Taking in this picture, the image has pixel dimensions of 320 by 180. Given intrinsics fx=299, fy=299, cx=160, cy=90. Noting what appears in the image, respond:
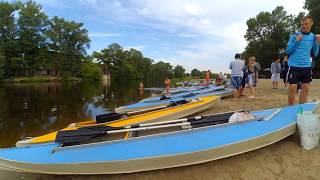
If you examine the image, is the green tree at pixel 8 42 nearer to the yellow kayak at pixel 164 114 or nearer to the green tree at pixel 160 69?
the yellow kayak at pixel 164 114

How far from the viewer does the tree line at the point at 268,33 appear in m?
54.3

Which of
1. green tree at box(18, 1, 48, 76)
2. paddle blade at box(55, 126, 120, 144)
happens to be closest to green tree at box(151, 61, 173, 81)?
green tree at box(18, 1, 48, 76)

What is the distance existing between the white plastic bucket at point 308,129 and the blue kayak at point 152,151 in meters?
0.17

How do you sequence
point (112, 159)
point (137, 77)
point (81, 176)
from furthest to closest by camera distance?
point (137, 77), point (81, 176), point (112, 159)

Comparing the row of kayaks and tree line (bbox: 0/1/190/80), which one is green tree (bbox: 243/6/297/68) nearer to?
tree line (bbox: 0/1/190/80)

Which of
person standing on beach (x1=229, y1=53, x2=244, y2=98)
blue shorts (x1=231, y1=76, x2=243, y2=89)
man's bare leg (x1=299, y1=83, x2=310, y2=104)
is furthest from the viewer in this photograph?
→ blue shorts (x1=231, y1=76, x2=243, y2=89)

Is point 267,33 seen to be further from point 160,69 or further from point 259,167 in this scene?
point 160,69

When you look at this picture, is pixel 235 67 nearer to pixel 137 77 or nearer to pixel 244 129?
pixel 244 129

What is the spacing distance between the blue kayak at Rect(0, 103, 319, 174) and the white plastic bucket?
0.17m

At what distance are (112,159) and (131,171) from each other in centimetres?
35

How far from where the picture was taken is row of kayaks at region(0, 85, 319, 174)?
15.0 feet

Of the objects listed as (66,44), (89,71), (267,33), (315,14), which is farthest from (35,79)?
(315,14)

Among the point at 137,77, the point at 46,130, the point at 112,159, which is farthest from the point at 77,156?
the point at 137,77

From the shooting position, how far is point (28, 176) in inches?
212
